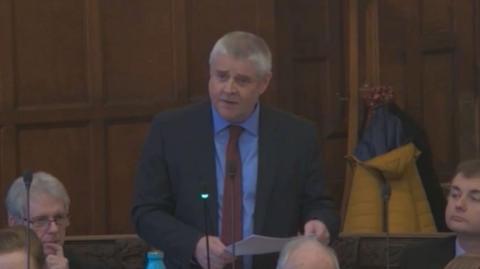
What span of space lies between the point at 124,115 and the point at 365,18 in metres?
1.38

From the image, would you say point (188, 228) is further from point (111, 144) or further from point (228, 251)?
point (111, 144)

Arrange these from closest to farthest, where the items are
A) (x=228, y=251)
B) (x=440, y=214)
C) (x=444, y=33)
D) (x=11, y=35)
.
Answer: (x=228, y=251), (x=11, y=35), (x=440, y=214), (x=444, y=33)

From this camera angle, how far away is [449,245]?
4.31 meters

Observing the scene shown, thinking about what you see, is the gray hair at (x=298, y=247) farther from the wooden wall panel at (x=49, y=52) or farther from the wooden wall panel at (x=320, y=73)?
the wooden wall panel at (x=320, y=73)

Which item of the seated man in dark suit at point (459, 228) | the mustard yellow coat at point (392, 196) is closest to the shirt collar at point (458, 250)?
the seated man in dark suit at point (459, 228)

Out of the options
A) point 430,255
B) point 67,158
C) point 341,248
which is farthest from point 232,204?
point 67,158

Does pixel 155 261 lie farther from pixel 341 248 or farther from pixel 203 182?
pixel 341 248

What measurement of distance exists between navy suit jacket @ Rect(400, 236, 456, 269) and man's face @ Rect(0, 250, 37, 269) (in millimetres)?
1304

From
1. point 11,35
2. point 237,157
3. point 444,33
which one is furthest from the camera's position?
point 444,33

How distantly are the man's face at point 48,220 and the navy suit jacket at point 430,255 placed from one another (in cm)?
106

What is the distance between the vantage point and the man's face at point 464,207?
424 cm

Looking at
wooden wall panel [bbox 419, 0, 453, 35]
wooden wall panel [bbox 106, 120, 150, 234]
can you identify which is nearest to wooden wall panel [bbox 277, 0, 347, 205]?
wooden wall panel [bbox 419, 0, 453, 35]

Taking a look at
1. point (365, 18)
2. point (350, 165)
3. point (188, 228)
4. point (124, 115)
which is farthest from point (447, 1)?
point (188, 228)

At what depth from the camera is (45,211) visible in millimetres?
4207
